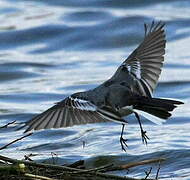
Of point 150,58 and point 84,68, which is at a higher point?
point 150,58

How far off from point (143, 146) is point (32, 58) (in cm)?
701

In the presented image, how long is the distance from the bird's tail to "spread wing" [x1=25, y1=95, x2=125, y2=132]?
22 centimetres

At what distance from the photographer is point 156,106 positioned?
7.11 metres

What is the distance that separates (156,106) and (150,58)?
126cm

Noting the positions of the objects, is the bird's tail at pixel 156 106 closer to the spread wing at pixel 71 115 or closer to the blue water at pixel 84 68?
the spread wing at pixel 71 115

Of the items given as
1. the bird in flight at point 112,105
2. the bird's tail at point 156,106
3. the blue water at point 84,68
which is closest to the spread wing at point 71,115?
the bird in flight at point 112,105

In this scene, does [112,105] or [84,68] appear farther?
[84,68]

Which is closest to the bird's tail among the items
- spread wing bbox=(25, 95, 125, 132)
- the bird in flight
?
the bird in flight

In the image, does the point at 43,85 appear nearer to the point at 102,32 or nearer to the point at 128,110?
the point at 102,32

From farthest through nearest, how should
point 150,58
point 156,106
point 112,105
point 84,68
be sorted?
point 84,68 → point 150,58 → point 112,105 → point 156,106

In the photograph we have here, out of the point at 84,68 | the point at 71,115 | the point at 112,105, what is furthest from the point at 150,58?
the point at 84,68

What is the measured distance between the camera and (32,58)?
1658 centimetres

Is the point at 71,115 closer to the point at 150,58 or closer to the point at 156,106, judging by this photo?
the point at 156,106

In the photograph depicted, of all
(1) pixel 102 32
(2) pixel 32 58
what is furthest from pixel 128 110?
(1) pixel 102 32
